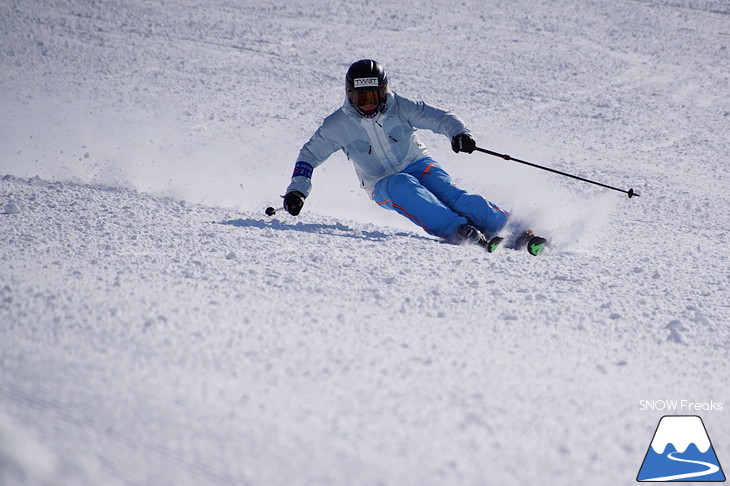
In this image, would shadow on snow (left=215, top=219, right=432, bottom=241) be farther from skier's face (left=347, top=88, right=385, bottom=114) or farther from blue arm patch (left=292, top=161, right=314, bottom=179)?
skier's face (left=347, top=88, right=385, bottom=114)

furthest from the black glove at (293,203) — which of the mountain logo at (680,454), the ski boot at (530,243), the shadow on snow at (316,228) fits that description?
the mountain logo at (680,454)

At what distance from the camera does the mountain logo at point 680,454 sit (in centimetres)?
206

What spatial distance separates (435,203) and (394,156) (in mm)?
682

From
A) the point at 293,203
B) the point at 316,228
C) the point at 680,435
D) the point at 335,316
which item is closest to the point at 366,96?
the point at 293,203

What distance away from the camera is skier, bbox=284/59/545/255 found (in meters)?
4.63

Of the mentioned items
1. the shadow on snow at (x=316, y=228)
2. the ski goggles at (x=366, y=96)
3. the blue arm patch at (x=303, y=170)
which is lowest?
the shadow on snow at (x=316, y=228)

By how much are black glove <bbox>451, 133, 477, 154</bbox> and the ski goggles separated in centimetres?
63

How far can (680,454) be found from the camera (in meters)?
2.20

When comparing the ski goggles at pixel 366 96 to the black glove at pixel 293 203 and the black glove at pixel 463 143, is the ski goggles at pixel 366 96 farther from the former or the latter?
the black glove at pixel 293 203

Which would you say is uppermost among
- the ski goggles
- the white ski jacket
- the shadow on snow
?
the ski goggles

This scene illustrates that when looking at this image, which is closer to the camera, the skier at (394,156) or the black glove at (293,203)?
the skier at (394,156)

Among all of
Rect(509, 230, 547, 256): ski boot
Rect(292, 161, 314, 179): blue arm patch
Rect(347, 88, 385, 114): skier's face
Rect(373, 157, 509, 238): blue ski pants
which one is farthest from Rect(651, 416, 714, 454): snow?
Rect(292, 161, 314, 179): blue arm patch

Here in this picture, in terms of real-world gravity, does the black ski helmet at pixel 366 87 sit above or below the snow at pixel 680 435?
above

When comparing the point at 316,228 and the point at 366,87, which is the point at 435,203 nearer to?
the point at 316,228
